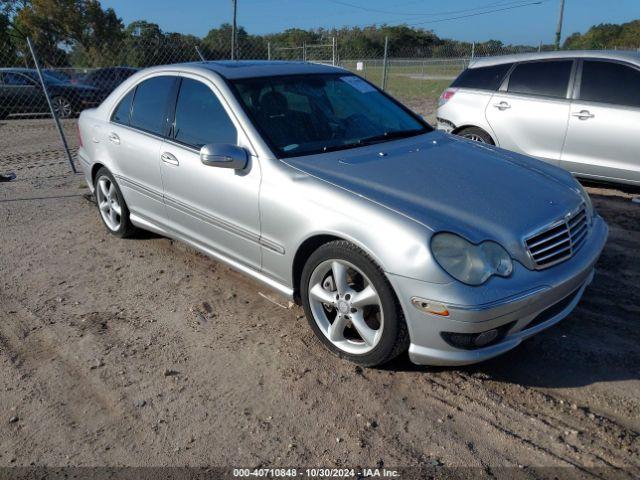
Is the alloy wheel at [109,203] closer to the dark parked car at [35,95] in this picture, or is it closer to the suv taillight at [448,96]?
the suv taillight at [448,96]

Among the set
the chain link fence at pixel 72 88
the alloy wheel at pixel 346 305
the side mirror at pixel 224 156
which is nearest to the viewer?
the alloy wheel at pixel 346 305

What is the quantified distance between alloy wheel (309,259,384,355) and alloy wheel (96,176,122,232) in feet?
8.70

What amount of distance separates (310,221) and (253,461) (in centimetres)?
128

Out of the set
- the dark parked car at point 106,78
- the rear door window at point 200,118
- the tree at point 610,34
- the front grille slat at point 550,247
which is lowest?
the tree at point 610,34

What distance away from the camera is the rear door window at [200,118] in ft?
12.2

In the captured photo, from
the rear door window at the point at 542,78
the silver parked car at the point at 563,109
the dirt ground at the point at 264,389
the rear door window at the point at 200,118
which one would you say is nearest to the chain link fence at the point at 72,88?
the silver parked car at the point at 563,109

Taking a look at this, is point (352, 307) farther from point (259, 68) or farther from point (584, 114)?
point (584, 114)

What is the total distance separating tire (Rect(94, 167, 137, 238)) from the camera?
5031mm

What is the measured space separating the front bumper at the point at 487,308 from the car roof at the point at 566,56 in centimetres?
411

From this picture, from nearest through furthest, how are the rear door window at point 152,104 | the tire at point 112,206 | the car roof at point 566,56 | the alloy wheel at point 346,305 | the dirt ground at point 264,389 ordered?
1. the dirt ground at point 264,389
2. the alloy wheel at point 346,305
3. the rear door window at point 152,104
4. the tire at point 112,206
5. the car roof at point 566,56

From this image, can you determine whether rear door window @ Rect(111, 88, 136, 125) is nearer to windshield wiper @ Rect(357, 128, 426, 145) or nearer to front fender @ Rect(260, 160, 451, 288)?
front fender @ Rect(260, 160, 451, 288)

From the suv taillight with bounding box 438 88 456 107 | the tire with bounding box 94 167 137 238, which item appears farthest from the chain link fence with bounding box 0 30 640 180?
the tire with bounding box 94 167 137 238

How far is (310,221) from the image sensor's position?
10.2ft

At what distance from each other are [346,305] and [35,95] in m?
15.0
